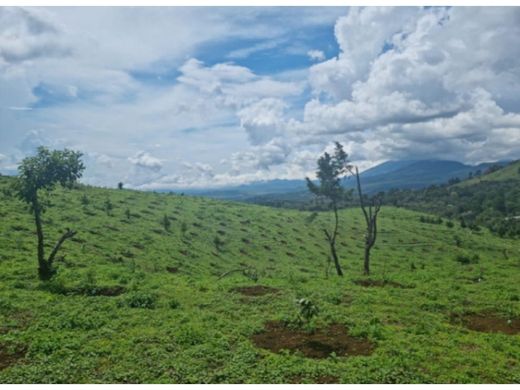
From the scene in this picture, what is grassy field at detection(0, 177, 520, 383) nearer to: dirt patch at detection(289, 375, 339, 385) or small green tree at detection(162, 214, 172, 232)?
dirt patch at detection(289, 375, 339, 385)

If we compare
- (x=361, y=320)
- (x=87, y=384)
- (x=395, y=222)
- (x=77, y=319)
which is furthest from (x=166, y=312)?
(x=395, y=222)

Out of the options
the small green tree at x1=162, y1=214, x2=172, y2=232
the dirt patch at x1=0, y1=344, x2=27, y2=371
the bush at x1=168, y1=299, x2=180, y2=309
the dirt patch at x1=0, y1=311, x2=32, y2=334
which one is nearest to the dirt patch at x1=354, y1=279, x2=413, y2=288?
the bush at x1=168, y1=299, x2=180, y2=309

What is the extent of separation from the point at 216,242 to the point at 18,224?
26888 millimetres

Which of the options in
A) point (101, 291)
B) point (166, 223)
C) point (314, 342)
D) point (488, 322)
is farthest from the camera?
point (166, 223)

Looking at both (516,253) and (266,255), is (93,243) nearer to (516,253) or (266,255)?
(266,255)

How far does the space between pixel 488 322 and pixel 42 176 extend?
95.6 ft

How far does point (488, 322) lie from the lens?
21.8 meters

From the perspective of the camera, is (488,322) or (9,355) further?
(488,322)

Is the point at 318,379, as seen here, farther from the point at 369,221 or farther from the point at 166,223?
the point at 166,223

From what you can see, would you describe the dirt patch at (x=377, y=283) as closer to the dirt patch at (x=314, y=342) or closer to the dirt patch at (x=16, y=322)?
the dirt patch at (x=314, y=342)

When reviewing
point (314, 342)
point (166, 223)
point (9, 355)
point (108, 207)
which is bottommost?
point (314, 342)

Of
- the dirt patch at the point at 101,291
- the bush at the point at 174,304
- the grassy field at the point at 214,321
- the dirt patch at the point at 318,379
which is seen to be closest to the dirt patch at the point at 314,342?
the grassy field at the point at 214,321

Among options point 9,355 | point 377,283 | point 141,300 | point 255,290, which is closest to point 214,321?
point 141,300

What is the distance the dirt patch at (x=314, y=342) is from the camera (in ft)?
54.5
